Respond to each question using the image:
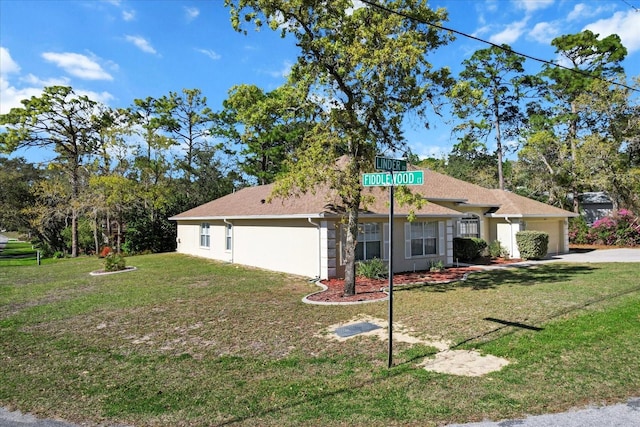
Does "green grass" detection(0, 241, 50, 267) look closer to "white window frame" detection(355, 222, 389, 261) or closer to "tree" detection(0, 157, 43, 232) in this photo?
"tree" detection(0, 157, 43, 232)

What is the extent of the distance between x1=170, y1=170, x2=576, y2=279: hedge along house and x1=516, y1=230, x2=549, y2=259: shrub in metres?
0.64

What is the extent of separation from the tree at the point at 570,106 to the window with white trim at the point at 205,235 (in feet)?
83.5

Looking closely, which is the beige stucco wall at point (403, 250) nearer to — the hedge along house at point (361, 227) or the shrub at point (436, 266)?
the hedge along house at point (361, 227)

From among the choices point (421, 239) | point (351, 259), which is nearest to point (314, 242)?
point (351, 259)

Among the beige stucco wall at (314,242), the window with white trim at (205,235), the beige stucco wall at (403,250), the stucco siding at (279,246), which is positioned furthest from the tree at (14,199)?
the beige stucco wall at (403,250)

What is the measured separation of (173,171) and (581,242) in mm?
32030

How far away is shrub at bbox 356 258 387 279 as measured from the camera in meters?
13.9

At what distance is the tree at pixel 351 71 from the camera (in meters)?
9.98

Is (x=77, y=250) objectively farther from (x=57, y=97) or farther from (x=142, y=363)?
(x=142, y=363)

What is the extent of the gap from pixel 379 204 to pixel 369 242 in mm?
1538

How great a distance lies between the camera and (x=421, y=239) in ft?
54.0

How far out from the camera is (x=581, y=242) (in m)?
28.9

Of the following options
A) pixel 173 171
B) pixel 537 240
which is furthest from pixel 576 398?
pixel 173 171

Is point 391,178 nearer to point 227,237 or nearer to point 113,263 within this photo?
point 113,263
